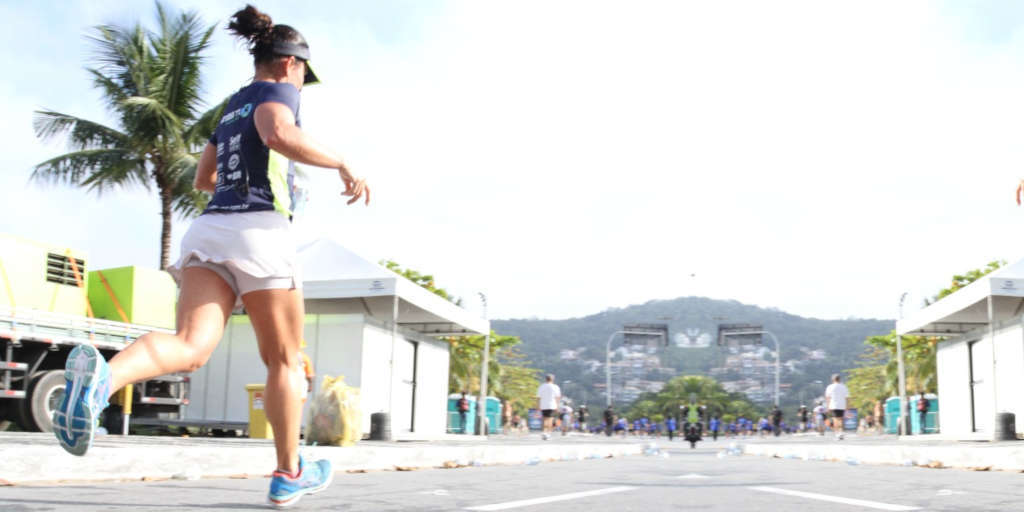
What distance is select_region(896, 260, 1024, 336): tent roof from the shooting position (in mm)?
17078

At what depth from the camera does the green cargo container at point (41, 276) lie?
46.1 ft

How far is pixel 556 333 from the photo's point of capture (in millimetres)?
189750

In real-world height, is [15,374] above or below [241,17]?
below

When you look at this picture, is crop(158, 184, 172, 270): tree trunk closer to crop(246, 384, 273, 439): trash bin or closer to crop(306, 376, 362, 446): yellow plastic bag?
crop(246, 384, 273, 439): trash bin

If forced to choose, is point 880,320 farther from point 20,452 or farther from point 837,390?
point 20,452

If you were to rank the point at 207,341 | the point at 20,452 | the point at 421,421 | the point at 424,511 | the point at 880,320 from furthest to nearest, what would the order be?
the point at 880,320
the point at 421,421
the point at 20,452
the point at 424,511
the point at 207,341

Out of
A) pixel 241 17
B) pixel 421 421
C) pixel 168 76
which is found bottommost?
pixel 421 421

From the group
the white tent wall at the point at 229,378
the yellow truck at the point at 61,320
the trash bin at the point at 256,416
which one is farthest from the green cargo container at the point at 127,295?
the white tent wall at the point at 229,378

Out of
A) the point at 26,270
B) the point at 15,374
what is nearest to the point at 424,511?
the point at 15,374

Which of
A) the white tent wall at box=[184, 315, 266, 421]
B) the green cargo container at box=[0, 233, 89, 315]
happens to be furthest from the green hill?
the green cargo container at box=[0, 233, 89, 315]

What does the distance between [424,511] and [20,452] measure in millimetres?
2484

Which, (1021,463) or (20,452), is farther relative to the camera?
(1021,463)

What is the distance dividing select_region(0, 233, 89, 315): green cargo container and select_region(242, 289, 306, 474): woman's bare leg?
11.4 meters

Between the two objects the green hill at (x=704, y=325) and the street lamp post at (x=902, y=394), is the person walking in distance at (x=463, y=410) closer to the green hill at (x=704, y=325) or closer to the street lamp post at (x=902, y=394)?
the street lamp post at (x=902, y=394)
